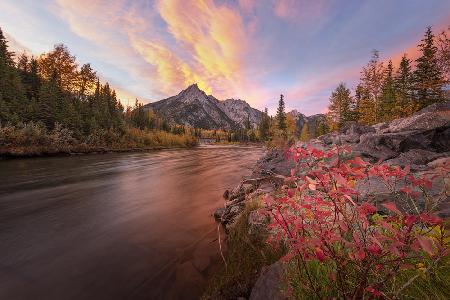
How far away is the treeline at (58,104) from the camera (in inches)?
1433

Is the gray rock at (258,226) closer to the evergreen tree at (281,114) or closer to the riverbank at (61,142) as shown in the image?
the riverbank at (61,142)

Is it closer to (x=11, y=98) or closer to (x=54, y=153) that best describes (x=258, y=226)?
(x=54, y=153)

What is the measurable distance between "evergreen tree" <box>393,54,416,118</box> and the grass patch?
4080 cm

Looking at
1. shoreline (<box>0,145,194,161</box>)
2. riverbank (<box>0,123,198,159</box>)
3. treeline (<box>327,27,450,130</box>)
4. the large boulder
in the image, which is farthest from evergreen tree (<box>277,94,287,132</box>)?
the large boulder

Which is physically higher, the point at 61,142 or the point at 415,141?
the point at 61,142

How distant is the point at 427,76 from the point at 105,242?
44.6 metres

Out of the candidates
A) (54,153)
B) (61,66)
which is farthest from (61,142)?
(61,66)

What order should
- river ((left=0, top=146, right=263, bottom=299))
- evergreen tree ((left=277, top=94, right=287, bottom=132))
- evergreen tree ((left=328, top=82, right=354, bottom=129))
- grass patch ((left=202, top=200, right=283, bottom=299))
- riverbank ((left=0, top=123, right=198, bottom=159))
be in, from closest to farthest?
grass patch ((left=202, top=200, right=283, bottom=299))
river ((left=0, top=146, right=263, bottom=299))
riverbank ((left=0, top=123, right=198, bottom=159))
evergreen tree ((left=328, top=82, right=354, bottom=129))
evergreen tree ((left=277, top=94, right=287, bottom=132))

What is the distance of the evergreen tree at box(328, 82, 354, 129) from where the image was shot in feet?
170

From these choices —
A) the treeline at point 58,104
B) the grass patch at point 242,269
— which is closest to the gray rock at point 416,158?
the grass patch at point 242,269

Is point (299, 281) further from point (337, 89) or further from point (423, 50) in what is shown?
point (337, 89)

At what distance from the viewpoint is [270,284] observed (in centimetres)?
366

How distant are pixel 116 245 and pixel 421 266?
753 cm

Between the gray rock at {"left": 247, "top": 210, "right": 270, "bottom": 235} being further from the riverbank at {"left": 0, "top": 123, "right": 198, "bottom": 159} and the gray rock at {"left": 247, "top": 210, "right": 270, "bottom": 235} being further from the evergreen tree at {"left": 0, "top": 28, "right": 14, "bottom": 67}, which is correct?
the evergreen tree at {"left": 0, "top": 28, "right": 14, "bottom": 67}
